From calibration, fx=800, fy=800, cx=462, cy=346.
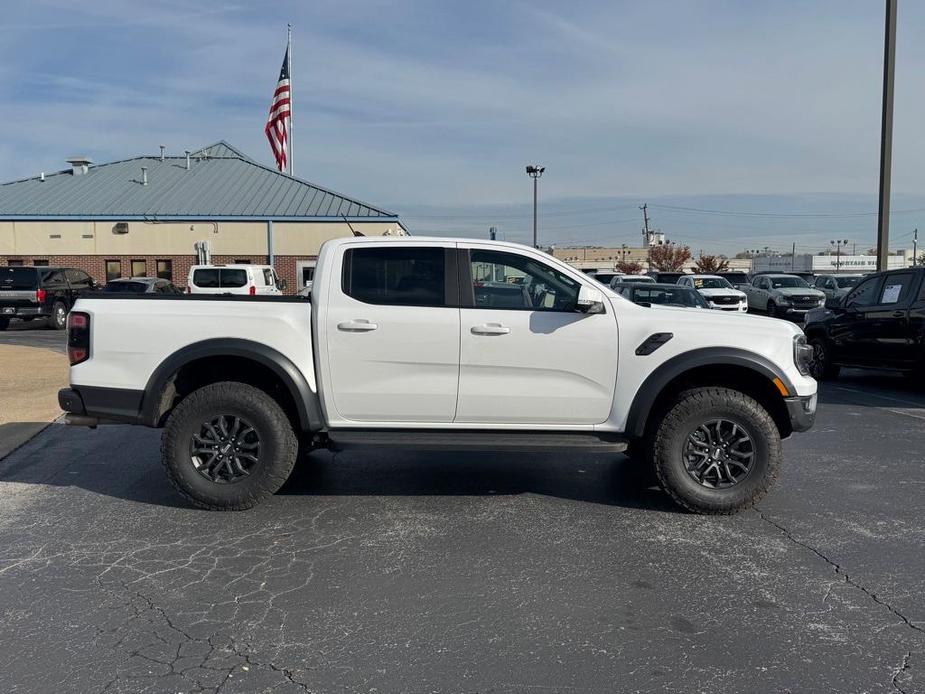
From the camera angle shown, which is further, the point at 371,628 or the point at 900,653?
the point at 371,628

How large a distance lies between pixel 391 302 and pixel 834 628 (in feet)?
10.7

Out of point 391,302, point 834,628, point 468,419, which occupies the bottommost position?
point 834,628

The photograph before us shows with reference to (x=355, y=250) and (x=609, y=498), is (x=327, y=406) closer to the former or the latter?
(x=355, y=250)

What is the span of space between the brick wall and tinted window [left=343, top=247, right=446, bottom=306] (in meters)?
29.8

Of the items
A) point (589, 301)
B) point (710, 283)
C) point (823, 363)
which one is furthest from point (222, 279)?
point (589, 301)

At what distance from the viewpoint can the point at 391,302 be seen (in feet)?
18.0

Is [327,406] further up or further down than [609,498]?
further up

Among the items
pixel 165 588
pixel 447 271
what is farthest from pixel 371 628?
pixel 447 271

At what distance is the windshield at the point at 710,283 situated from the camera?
27.0 m

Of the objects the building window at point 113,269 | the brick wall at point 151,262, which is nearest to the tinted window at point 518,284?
the brick wall at point 151,262

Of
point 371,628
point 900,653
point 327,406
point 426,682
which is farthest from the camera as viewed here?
point 327,406

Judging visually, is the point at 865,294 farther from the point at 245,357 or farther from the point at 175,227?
the point at 175,227

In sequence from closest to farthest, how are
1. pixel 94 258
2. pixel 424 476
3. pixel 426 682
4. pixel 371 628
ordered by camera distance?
pixel 426 682
pixel 371 628
pixel 424 476
pixel 94 258

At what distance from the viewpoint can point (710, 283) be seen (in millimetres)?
27359
